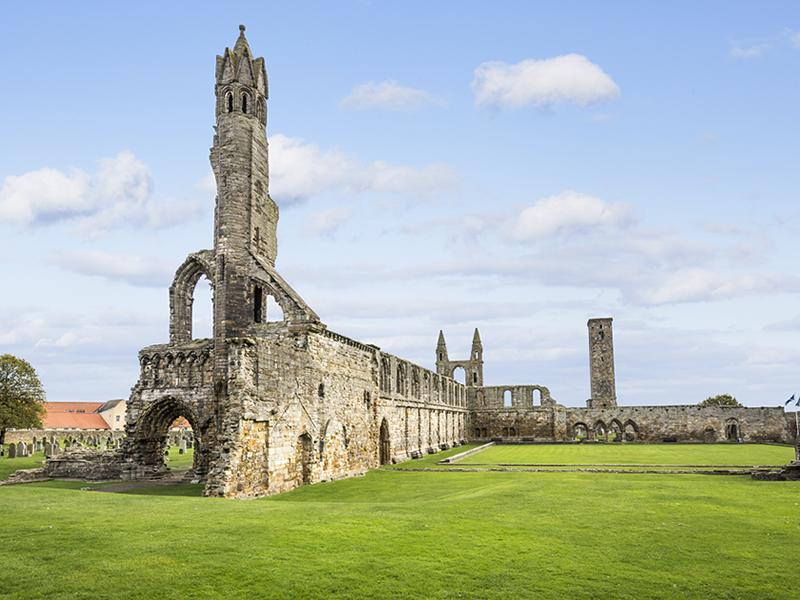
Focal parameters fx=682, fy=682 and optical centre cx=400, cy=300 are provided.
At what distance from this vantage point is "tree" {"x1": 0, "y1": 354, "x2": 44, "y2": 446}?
152 feet

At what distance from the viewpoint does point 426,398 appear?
139 ft

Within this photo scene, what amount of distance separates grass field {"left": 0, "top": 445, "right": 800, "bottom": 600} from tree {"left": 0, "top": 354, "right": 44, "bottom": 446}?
36992 millimetres

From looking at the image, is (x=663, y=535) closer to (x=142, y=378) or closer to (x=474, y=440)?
(x=142, y=378)

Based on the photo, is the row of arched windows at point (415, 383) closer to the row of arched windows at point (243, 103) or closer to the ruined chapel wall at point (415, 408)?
the ruined chapel wall at point (415, 408)

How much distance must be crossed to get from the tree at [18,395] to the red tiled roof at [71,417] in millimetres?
29213

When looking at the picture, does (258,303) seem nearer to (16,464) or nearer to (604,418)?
(16,464)

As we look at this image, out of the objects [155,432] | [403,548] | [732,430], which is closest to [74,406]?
[155,432]

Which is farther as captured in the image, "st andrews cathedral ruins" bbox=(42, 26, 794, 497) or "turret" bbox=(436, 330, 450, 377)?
"turret" bbox=(436, 330, 450, 377)

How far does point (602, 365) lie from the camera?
61344 mm

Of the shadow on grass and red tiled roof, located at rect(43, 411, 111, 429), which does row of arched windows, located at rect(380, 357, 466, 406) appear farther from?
red tiled roof, located at rect(43, 411, 111, 429)

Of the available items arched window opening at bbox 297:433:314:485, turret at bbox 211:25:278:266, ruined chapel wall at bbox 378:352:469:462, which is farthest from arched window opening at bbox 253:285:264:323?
arched window opening at bbox 297:433:314:485

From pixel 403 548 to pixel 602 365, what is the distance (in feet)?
181

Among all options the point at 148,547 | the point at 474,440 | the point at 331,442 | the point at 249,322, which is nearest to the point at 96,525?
the point at 148,547

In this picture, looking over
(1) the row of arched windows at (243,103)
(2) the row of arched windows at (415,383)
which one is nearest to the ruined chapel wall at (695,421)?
(2) the row of arched windows at (415,383)
